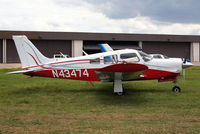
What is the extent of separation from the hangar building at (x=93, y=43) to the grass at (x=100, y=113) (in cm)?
3342

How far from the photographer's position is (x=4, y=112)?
612cm

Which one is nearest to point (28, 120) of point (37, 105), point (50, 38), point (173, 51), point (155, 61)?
point (37, 105)

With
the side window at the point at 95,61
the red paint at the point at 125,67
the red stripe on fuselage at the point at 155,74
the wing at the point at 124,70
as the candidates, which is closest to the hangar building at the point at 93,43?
the side window at the point at 95,61

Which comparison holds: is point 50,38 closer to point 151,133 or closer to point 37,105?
point 37,105

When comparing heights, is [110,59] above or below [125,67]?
above

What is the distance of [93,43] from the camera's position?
4447cm

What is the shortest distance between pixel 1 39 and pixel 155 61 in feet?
125

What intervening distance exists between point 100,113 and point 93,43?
39.0 meters

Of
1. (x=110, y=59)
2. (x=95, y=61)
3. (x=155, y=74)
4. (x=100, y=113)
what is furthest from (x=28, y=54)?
(x=155, y=74)

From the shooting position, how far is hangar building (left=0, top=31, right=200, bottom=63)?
131ft

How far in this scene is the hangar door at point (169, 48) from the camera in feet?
149

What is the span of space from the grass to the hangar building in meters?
33.4

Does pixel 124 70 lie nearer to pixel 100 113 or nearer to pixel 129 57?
pixel 129 57

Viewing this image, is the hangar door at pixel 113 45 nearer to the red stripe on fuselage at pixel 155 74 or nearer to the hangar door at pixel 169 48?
the hangar door at pixel 169 48
